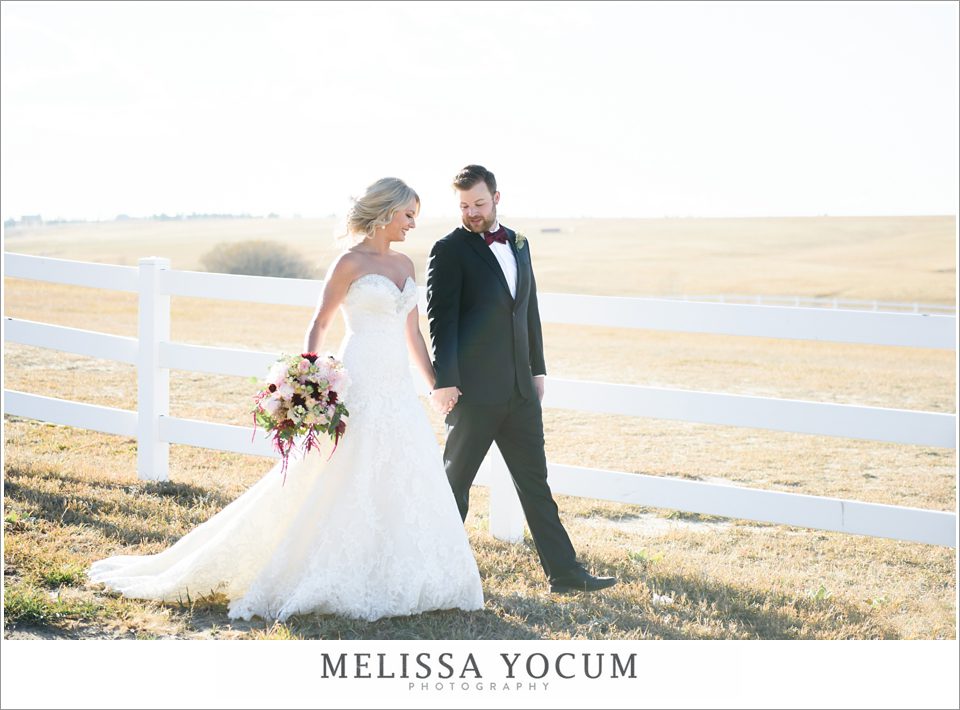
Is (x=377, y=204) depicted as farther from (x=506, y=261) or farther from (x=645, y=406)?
(x=645, y=406)

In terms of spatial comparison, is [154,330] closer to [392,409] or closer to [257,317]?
[392,409]

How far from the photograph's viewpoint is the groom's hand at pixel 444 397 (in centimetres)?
497

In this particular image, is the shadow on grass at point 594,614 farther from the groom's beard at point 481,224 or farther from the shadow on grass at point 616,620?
the groom's beard at point 481,224

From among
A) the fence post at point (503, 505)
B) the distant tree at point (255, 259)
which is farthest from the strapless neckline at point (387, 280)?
the distant tree at point (255, 259)

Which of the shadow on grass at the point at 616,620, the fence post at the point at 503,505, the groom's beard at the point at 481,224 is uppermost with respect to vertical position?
the groom's beard at the point at 481,224

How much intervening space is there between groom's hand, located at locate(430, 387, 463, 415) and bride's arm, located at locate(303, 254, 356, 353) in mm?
610

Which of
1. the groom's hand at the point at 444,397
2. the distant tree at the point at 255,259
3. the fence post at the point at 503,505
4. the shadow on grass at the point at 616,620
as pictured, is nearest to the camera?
the shadow on grass at the point at 616,620

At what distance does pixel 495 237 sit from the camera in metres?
5.12

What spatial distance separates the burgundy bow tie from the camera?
5.11 meters

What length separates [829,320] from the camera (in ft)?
18.1

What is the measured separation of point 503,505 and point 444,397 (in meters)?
1.52

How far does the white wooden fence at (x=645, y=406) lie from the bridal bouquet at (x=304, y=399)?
1.20m

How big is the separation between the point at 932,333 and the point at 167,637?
402 cm

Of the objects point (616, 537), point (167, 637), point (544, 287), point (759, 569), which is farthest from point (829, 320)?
point (544, 287)
